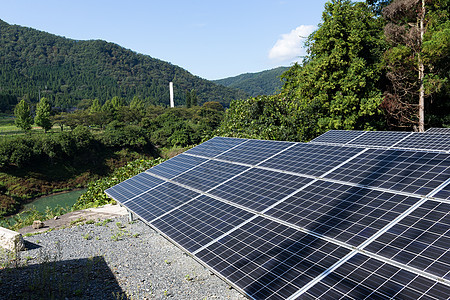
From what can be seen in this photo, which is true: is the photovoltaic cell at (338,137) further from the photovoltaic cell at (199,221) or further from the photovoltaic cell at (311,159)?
the photovoltaic cell at (199,221)

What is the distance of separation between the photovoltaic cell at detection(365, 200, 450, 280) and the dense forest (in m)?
18.2

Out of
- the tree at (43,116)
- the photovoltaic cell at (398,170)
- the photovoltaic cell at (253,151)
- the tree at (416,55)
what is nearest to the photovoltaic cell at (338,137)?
the photovoltaic cell at (253,151)

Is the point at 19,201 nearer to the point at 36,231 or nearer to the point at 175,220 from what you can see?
the point at 36,231

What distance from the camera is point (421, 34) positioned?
2423cm

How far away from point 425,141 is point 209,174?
10.3 m

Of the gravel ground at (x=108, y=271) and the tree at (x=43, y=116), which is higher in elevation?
the tree at (x=43, y=116)

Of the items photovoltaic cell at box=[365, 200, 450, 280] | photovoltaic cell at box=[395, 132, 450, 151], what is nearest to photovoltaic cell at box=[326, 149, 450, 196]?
photovoltaic cell at box=[365, 200, 450, 280]

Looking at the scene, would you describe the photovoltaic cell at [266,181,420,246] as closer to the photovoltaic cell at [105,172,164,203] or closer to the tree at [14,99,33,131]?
the photovoltaic cell at [105,172,164,203]

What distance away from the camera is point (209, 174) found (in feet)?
36.6

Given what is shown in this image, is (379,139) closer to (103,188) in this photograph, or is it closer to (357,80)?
(357,80)

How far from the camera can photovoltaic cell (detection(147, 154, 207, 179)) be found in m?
12.6

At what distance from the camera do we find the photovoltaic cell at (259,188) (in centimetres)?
805

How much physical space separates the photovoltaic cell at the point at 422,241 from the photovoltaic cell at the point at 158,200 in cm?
573

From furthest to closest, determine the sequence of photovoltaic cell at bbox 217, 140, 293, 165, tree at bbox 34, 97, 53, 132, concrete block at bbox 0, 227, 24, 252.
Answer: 1. tree at bbox 34, 97, 53, 132
2. concrete block at bbox 0, 227, 24, 252
3. photovoltaic cell at bbox 217, 140, 293, 165
